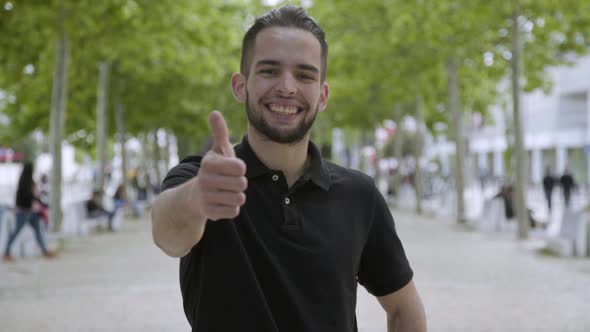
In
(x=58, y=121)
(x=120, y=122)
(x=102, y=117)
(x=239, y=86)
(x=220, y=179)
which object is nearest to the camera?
(x=220, y=179)

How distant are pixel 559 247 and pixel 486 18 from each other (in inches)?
231

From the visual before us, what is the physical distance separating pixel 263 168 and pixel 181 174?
22 centimetres

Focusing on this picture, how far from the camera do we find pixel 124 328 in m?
7.36

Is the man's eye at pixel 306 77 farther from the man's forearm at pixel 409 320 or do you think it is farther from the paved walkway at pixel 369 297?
the paved walkway at pixel 369 297

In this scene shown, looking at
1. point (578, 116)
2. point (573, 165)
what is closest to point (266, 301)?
point (573, 165)

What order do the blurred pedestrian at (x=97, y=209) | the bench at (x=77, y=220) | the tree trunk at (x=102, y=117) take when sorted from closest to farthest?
the bench at (x=77, y=220) → the blurred pedestrian at (x=97, y=209) → the tree trunk at (x=102, y=117)

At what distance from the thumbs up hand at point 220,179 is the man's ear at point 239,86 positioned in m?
0.53

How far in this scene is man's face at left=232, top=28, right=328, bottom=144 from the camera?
2.06 meters

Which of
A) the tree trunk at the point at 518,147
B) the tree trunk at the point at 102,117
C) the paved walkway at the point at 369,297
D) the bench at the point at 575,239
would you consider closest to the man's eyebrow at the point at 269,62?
the paved walkway at the point at 369,297

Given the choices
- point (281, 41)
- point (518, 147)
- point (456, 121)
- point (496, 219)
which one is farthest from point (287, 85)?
point (456, 121)

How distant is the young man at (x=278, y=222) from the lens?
1972 mm

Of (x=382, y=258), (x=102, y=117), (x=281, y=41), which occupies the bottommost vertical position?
(x=382, y=258)

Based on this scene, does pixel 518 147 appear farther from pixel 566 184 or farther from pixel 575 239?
pixel 566 184

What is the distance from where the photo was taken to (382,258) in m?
2.27
